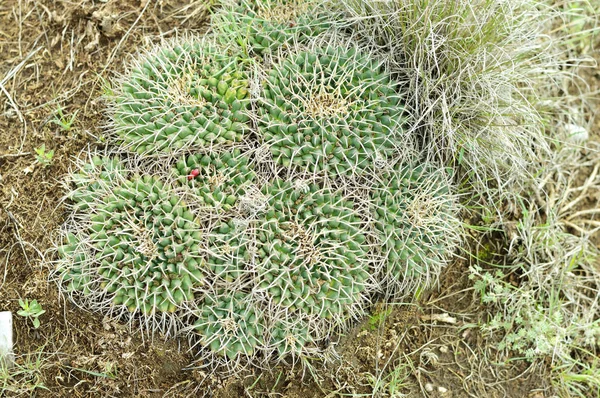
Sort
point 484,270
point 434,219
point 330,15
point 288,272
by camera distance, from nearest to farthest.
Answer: point 288,272, point 434,219, point 330,15, point 484,270

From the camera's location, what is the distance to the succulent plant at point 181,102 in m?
2.65

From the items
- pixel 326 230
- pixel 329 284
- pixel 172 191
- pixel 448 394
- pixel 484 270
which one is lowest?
pixel 448 394

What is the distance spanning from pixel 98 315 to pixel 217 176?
0.89 meters

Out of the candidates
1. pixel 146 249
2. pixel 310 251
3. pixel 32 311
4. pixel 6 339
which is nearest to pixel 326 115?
pixel 310 251

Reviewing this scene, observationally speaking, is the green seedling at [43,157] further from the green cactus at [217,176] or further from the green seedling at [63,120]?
the green cactus at [217,176]

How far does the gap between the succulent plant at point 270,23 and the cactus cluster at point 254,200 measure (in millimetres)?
17

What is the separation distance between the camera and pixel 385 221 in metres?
2.78

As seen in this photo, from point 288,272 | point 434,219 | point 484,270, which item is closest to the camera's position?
point 288,272

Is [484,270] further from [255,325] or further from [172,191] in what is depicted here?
[172,191]

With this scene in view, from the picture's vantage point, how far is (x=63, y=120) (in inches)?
113

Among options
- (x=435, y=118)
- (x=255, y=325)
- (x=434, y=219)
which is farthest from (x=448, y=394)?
(x=435, y=118)

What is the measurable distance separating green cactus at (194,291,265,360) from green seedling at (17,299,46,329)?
2.44 ft

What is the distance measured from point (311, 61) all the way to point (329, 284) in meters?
1.12

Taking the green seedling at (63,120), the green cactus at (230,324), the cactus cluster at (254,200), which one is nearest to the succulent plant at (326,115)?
the cactus cluster at (254,200)
